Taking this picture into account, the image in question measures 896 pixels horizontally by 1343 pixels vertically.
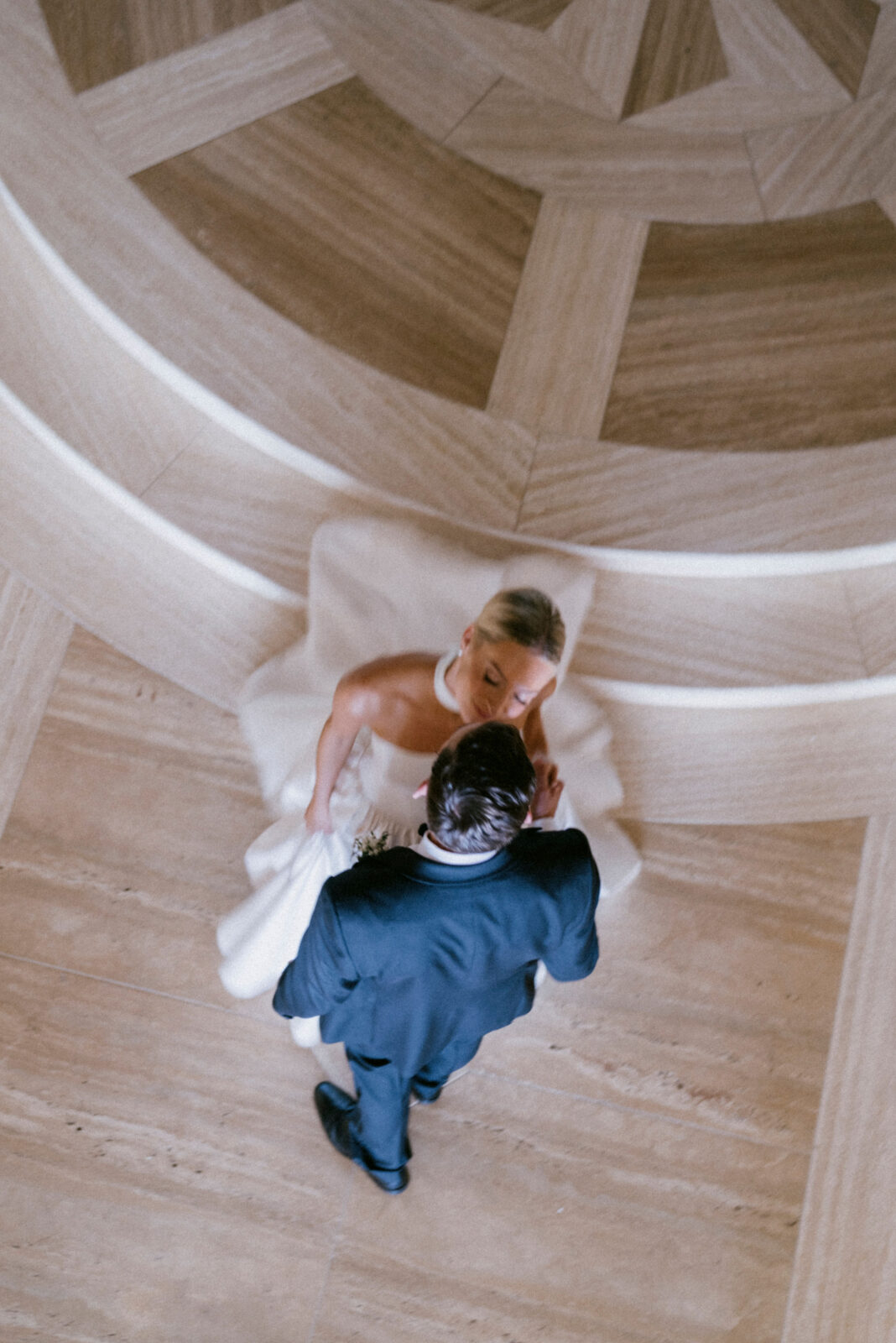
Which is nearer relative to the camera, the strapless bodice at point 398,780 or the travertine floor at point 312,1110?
the strapless bodice at point 398,780

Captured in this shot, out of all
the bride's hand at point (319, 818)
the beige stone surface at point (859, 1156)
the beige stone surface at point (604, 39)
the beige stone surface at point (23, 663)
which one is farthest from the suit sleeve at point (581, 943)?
the beige stone surface at point (604, 39)

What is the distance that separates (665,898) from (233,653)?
130cm

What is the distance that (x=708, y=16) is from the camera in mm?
2904

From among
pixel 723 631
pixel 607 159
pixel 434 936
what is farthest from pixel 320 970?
pixel 607 159

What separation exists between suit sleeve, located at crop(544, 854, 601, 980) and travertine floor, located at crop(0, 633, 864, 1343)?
66 centimetres

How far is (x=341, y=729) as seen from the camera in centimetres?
204

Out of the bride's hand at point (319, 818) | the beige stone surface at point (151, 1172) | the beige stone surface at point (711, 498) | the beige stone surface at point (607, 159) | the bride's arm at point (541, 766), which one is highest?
the beige stone surface at point (607, 159)

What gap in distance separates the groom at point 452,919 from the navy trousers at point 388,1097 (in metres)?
0.08

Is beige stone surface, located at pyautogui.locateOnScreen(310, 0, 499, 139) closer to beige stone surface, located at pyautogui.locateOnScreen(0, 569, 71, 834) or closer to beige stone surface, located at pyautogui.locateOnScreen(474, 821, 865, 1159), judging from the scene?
beige stone surface, located at pyautogui.locateOnScreen(0, 569, 71, 834)

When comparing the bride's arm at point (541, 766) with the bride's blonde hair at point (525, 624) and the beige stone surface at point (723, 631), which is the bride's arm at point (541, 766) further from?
the beige stone surface at point (723, 631)

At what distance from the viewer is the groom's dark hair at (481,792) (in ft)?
4.73

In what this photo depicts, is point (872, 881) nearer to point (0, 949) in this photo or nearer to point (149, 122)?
point (0, 949)

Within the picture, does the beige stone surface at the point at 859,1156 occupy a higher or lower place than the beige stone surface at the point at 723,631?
lower

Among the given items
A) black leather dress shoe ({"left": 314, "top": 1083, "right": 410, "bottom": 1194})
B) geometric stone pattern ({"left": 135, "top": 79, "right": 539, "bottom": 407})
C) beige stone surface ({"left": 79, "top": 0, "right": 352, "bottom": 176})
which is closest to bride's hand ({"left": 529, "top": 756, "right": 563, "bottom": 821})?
black leather dress shoe ({"left": 314, "top": 1083, "right": 410, "bottom": 1194})
